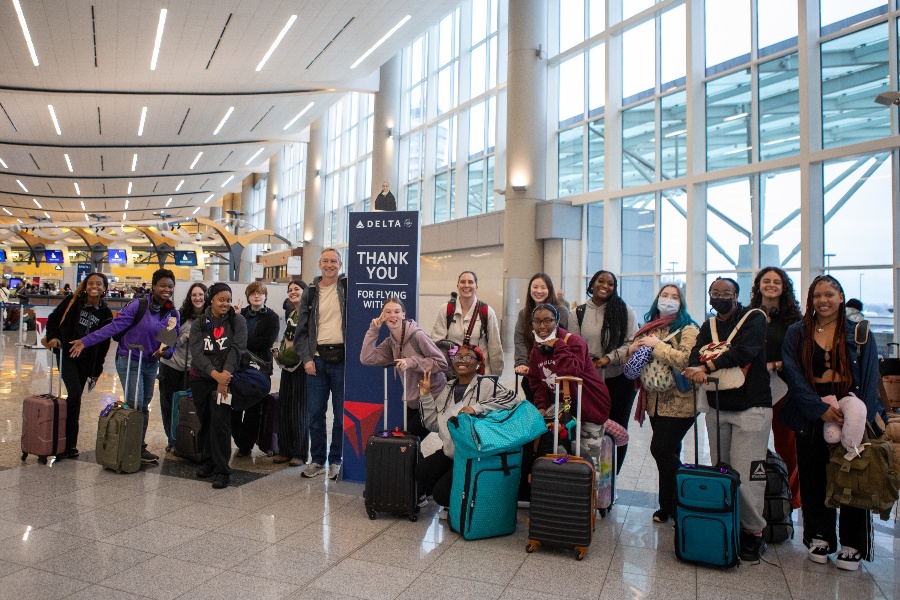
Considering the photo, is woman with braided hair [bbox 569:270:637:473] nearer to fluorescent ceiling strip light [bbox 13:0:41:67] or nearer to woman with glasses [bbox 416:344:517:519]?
woman with glasses [bbox 416:344:517:519]

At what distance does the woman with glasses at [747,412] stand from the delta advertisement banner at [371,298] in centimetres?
223

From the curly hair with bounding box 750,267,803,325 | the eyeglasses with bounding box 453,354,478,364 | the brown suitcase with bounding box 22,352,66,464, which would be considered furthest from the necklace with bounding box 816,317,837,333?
the brown suitcase with bounding box 22,352,66,464

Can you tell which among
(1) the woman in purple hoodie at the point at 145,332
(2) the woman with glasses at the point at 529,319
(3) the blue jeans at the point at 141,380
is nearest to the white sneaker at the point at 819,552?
(2) the woman with glasses at the point at 529,319

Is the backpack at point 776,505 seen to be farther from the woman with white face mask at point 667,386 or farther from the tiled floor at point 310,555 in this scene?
the woman with white face mask at point 667,386

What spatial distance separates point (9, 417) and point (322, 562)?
18.4 ft

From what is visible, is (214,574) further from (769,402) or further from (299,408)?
(769,402)

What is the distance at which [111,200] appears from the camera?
37812mm

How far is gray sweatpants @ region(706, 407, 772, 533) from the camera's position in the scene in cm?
346

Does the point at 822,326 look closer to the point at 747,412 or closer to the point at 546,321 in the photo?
the point at 747,412

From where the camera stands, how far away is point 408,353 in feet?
14.7

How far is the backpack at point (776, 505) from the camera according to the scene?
3.69 meters

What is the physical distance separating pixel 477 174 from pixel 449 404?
15.6 meters

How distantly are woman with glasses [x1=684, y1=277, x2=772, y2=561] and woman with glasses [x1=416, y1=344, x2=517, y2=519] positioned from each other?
45.5 inches

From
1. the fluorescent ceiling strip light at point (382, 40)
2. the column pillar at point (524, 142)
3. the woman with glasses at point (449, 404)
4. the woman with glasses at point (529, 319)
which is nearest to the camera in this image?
the woman with glasses at point (449, 404)
